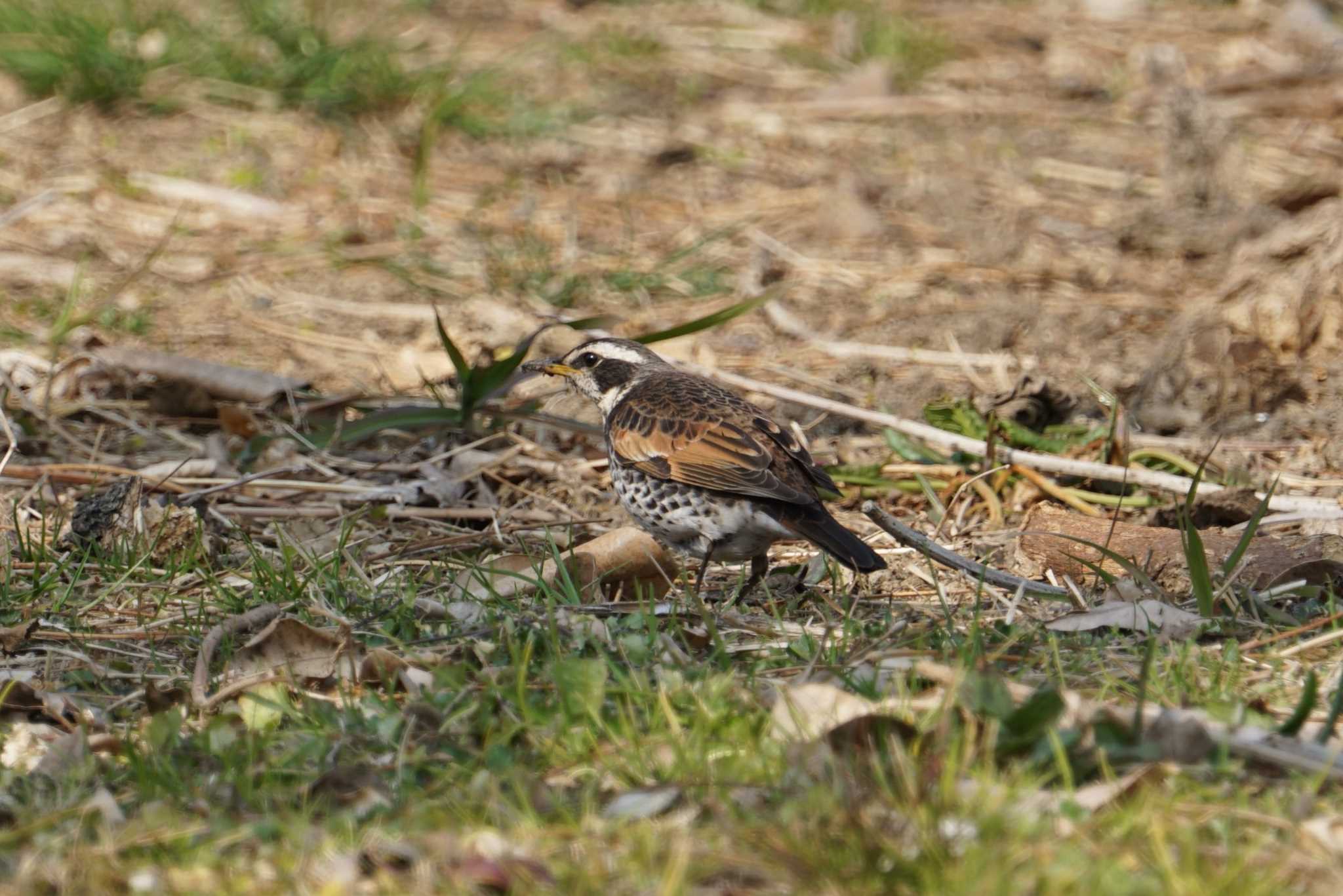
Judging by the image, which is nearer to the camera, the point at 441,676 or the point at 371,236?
the point at 441,676

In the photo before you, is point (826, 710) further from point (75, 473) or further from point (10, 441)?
point (10, 441)

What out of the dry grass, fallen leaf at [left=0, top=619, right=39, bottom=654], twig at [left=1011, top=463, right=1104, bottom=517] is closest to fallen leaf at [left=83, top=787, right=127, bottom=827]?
the dry grass

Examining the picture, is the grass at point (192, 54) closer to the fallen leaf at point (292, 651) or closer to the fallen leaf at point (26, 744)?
the fallen leaf at point (292, 651)

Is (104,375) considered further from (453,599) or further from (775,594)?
(775,594)

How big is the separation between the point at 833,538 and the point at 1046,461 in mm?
1572

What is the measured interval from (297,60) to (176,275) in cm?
242

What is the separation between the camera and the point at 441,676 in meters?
3.98

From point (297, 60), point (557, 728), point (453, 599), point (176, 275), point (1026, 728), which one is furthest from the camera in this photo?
point (297, 60)

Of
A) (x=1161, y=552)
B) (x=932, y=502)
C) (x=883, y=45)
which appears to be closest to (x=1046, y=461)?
(x=932, y=502)

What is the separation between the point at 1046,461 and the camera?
6.41 meters

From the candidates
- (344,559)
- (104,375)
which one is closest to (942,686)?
(344,559)

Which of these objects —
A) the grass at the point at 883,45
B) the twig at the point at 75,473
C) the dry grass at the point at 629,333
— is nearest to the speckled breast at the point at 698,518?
the dry grass at the point at 629,333

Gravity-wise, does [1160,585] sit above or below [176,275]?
above

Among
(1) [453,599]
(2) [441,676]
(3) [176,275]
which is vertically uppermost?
(2) [441,676]
